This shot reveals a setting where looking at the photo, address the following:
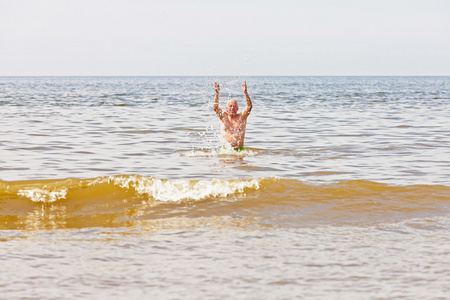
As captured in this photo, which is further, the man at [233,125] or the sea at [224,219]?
the man at [233,125]

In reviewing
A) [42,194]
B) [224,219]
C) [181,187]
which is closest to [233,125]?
[181,187]

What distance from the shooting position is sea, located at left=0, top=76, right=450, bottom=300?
4.87 meters

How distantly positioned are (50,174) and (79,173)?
21.0 inches

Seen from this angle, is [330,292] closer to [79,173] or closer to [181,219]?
[181,219]

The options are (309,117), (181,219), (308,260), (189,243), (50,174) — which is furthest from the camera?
(309,117)

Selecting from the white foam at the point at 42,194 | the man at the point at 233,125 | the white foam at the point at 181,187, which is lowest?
the white foam at the point at 42,194

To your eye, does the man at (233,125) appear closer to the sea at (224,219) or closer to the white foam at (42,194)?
the sea at (224,219)

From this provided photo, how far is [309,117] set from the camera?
24.3 meters

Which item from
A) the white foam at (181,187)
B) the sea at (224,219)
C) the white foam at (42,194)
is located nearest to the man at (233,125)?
the sea at (224,219)

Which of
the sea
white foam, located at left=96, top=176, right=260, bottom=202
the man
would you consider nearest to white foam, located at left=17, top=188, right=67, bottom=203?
the sea

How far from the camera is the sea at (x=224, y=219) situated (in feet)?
16.0

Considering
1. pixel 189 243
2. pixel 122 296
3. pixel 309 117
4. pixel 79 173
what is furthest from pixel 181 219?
pixel 309 117

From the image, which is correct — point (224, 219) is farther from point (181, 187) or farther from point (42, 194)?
point (42, 194)

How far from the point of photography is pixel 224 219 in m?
7.37
